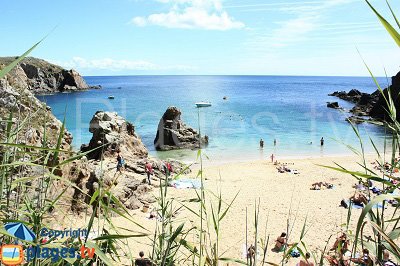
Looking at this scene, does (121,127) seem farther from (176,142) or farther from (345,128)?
(345,128)

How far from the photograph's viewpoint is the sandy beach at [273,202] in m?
10.7

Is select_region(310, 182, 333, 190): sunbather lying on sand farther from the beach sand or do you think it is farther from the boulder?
the boulder

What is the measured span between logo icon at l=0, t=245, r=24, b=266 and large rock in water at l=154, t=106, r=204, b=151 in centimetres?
2752

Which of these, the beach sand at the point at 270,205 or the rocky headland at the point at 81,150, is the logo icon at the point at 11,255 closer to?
the rocky headland at the point at 81,150

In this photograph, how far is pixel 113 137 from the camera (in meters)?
19.7

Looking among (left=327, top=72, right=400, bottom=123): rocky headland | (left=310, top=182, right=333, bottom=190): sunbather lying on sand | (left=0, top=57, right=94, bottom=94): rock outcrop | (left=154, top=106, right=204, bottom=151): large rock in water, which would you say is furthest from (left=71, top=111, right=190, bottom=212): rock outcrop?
(left=0, top=57, right=94, bottom=94): rock outcrop

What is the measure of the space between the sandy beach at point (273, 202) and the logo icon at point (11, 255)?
4705 mm

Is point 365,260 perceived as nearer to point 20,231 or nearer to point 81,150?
point 20,231

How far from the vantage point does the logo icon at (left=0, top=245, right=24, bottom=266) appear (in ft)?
5.01

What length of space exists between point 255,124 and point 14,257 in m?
45.8

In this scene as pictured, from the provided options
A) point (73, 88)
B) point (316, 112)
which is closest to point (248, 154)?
point (316, 112)

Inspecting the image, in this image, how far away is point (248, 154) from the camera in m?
29.5

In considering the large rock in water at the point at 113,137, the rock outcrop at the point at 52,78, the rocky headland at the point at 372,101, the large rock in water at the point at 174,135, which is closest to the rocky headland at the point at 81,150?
the large rock in water at the point at 113,137

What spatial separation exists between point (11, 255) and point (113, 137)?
18552 millimetres
